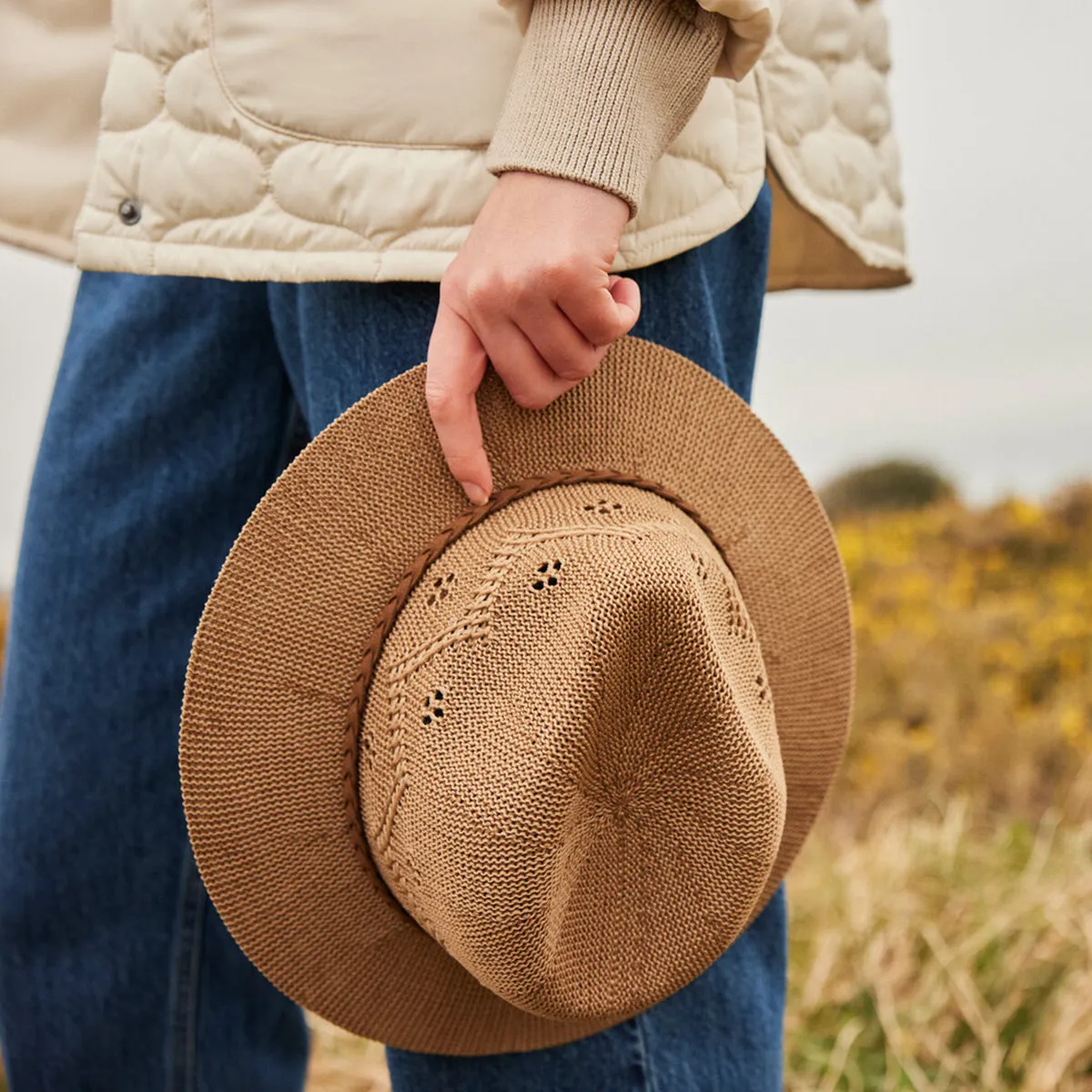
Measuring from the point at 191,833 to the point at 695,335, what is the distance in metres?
0.51

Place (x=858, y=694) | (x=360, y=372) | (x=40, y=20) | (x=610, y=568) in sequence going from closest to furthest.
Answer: (x=610, y=568), (x=360, y=372), (x=40, y=20), (x=858, y=694)

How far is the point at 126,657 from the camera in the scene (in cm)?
108

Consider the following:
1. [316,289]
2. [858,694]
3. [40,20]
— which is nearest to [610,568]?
[316,289]

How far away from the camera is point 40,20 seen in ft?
3.30

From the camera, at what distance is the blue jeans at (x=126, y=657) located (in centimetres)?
105

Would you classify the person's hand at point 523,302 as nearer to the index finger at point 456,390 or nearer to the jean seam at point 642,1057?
the index finger at point 456,390

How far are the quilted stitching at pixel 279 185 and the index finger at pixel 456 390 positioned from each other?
0.20 feet

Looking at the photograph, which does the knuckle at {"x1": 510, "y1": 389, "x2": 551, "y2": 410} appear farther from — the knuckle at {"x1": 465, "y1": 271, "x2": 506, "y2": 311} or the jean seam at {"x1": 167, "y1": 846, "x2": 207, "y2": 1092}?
the jean seam at {"x1": 167, "y1": 846, "x2": 207, "y2": 1092}

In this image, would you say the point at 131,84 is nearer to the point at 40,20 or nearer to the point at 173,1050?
the point at 40,20

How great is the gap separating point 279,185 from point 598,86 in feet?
0.78

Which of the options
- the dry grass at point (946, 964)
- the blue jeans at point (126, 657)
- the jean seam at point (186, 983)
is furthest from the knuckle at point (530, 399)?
the dry grass at point (946, 964)

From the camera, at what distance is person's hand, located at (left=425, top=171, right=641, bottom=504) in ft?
2.47

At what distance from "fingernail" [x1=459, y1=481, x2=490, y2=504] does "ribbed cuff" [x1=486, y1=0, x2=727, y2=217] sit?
0.21 meters

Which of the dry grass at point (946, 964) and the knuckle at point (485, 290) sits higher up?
the knuckle at point (485, 290)
